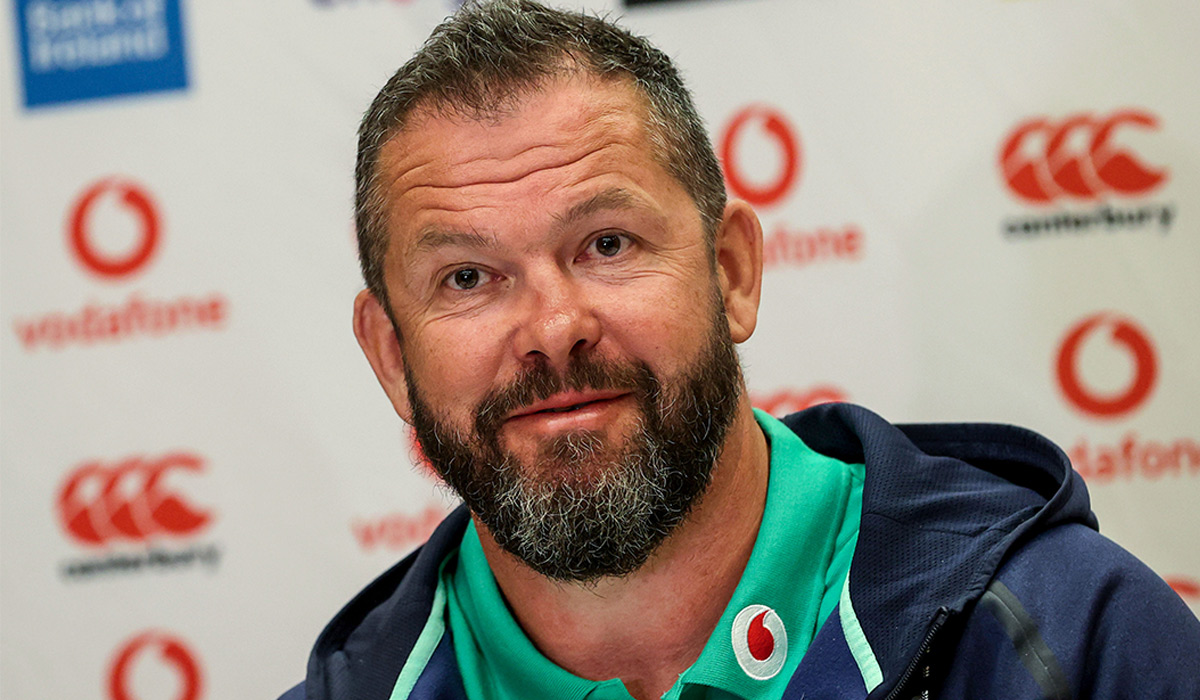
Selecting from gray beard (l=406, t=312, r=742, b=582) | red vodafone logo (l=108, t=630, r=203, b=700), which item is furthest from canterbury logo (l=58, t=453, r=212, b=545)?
gray beard (l=406, t=312, r=742, b=582)

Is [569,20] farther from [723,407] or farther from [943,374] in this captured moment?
[943,374]

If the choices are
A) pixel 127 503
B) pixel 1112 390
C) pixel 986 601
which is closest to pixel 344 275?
pixel 127 503

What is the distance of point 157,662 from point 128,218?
1.18m

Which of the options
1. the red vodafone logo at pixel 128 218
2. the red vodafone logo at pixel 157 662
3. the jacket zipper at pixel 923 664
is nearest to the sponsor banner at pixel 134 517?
the red vodafone logo at pixel 157 662

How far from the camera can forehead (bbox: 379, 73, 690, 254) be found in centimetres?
171

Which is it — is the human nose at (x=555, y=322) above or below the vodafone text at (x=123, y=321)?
above

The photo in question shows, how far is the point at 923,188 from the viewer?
293 centimetres

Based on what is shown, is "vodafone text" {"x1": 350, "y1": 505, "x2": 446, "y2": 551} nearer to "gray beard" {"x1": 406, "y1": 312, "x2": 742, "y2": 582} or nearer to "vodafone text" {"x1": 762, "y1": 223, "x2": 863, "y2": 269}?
"vodafone text" {"x1": 762, "y1": 223, "x2": 863, "y2": 269}

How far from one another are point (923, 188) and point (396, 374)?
1.52 m

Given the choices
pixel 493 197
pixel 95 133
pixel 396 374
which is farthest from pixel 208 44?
pixel 493 197

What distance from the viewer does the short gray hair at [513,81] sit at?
177 centimetres

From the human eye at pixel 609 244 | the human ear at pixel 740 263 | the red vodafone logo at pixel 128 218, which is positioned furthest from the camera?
the red vodafone logo at pixel 128 218

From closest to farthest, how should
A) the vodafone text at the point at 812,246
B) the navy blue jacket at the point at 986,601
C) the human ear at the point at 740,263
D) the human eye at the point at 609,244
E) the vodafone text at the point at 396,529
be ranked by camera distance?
the navy blue jacket at the point at 986,601, the human eye at the point at 609,244, the human ear at the point at 740,263, the vodafone text at the point at 812,246, the vodafone text at the point at 396,529

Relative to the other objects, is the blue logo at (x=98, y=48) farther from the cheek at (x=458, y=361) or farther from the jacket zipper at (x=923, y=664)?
the jacket zipper at (x=923, y=664)
